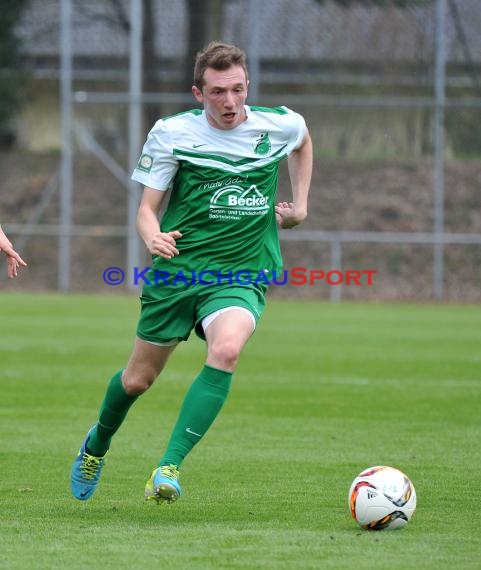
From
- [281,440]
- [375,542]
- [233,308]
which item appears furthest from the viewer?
[281,440]

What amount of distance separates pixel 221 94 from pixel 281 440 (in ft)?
10.4

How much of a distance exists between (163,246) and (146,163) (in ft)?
1.80

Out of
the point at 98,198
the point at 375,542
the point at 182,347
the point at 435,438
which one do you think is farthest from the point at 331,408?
the point at 98,198

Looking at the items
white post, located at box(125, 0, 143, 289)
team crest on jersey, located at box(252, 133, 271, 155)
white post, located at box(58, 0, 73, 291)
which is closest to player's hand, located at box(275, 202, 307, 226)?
team crest on jersey, located at box(252, 133, 271, 155)

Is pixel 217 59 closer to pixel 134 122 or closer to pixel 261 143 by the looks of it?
pixel 261 143

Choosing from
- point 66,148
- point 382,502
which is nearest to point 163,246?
point 382,502

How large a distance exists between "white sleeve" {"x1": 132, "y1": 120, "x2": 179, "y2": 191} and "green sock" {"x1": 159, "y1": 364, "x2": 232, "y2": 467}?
3.14 feet

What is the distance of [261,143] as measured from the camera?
6277 millimetres

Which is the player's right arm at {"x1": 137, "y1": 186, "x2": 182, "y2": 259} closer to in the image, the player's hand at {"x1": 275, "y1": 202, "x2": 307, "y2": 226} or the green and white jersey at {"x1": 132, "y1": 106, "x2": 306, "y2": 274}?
the green and white jersey at {"x1": 132, "y1": 106, "x2": 306, "y2": 274}

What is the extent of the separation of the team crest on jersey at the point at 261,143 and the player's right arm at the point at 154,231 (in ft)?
1.71

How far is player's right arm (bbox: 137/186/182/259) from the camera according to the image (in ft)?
19.0

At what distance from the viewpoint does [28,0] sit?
28547 mm

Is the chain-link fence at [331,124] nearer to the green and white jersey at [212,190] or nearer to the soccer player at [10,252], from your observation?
the soccer player at [10,252]

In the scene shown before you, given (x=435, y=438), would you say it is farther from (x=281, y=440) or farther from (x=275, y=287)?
(x=275, y=287)
